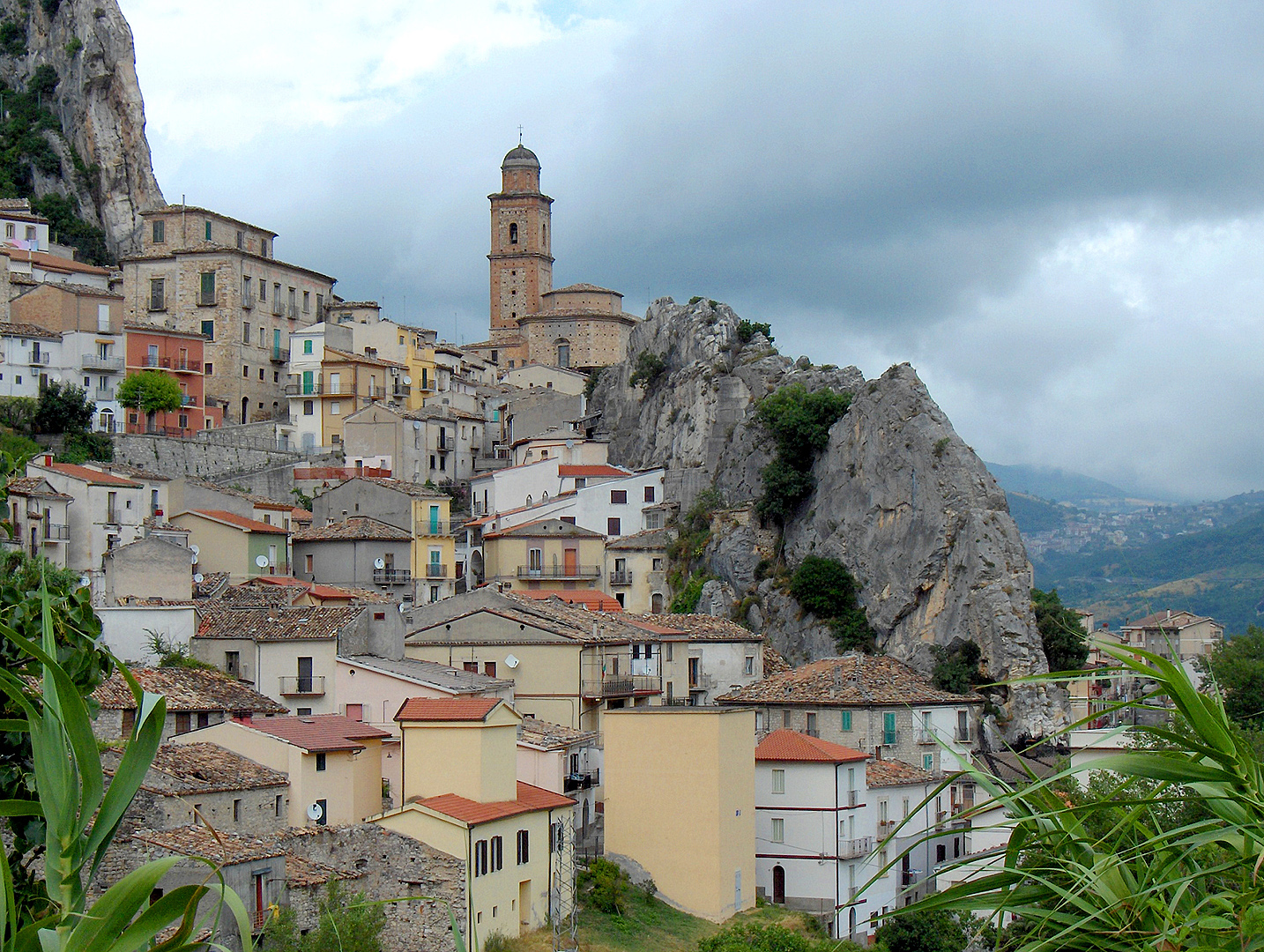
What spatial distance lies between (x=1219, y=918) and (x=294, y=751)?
100 feet

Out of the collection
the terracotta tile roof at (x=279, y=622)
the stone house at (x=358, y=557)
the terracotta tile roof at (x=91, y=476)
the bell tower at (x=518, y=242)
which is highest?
the bell tower at (x=518, y=242)

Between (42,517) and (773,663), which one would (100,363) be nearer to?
(42,517)

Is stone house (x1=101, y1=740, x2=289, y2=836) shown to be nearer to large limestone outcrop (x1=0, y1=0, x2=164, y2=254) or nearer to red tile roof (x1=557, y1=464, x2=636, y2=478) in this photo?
red tile roof (x1=557, y1=464, x2=636, y2=478)

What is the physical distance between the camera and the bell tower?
128 m

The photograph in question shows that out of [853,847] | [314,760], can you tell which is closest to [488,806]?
[314,760]

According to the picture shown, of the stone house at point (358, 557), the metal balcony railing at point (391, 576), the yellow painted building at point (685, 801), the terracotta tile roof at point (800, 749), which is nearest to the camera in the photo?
the yellow painted building at point (685, 801)

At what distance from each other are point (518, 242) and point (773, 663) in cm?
7349

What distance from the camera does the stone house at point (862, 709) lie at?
50.4m

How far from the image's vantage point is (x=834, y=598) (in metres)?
65.5

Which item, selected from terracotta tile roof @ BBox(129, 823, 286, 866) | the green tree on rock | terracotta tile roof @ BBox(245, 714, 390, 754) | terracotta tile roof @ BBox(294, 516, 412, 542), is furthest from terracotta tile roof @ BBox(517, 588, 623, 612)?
terracotta tile roof @ BBox(129, 823, 286, 866)

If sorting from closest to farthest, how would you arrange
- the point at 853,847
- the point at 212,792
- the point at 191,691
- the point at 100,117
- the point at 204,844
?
the point at 204,844 < the point at 212,792 < the point at 191,691 < the point at 853,847 < the point at 100,117

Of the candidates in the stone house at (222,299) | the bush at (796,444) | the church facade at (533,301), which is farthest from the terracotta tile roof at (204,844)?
the church facade at (533,301)

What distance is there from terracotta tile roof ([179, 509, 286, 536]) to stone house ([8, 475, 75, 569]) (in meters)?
5.06

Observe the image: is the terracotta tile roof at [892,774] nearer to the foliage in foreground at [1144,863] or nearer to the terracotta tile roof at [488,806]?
the terracotta tile roof at [488,806]
